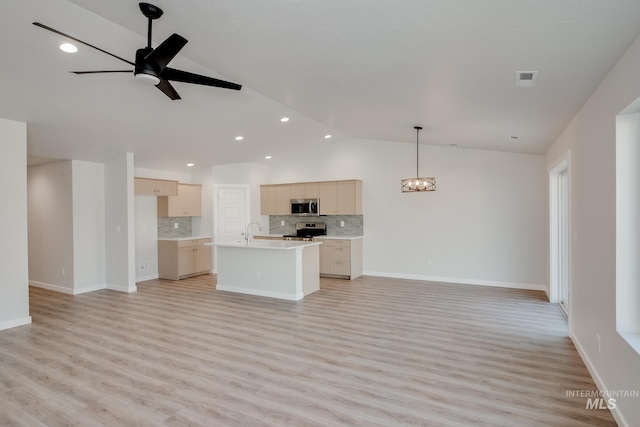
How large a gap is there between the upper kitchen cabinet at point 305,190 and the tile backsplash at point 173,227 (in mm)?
2725

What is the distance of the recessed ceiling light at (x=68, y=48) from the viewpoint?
115 inches

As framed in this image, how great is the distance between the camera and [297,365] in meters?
3.21

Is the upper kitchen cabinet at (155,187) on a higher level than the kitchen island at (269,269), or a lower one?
higher

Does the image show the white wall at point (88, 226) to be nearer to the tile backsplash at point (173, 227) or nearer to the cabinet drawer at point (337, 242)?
the tile backsplash at point (173, 227)

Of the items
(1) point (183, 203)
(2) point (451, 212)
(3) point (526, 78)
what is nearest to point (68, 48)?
(3) point (526, 78)

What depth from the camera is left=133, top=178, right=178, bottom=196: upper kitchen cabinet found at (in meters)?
6.88

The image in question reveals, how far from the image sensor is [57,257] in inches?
254

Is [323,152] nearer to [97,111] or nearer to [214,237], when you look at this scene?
[214,237]

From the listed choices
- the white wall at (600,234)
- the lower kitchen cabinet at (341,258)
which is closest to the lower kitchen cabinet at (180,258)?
the lower kitchen cabinet at (341,258)

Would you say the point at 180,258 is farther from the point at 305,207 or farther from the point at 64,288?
the point at 305,207

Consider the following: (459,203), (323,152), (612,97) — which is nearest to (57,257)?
(323,152)

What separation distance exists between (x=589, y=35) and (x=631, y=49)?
0.32 metres

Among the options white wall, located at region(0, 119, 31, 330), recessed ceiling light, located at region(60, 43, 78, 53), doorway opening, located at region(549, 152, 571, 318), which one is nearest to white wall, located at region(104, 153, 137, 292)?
white wall, located at region(0, 119, 31, 330)

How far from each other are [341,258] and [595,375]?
4.79 m
